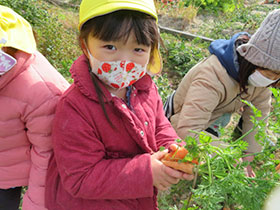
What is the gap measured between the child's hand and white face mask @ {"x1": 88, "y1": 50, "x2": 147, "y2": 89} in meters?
0.44

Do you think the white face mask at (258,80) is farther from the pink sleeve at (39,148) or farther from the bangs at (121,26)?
the pink sleeve at (39,148)

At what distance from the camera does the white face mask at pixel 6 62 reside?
1157 mm

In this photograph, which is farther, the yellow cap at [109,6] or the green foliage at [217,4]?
the green foliage at [217,4]

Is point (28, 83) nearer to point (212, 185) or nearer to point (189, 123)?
point (212, 185)

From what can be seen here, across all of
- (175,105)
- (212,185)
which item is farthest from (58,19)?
(212,185)

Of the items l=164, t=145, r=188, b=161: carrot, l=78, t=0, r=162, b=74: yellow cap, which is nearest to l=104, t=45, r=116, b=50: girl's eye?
l=78, t=0, r=162, b=74: yellow cap

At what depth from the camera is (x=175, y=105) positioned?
8.55ft

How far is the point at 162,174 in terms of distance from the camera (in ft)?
4.19

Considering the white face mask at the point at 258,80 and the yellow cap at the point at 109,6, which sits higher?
the yellow cap at the point at 109,6

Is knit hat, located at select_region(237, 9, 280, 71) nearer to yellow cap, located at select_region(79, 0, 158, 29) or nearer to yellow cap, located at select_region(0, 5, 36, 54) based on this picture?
yellow cap, located at select_region(79, 0, 158, 29)

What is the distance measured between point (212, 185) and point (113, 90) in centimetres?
78

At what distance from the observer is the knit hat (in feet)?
6.09

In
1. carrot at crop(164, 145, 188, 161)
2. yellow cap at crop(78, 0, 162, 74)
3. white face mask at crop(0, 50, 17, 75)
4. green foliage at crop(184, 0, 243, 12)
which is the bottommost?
green foliage at crop(184, 0, 243, 12)

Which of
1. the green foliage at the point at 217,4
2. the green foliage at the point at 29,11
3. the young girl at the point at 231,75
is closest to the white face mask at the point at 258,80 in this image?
the young girl at the point at 231,75
